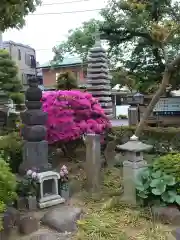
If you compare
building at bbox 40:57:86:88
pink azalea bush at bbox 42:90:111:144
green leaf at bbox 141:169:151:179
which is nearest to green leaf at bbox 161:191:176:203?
green leaf at bbox 141:169:151:179

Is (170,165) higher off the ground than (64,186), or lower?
higher

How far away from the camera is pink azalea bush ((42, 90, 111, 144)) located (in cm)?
673

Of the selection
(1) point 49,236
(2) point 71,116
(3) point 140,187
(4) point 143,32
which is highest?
(4) point 143,32

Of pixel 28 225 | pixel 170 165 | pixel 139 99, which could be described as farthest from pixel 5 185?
pixel 139 99

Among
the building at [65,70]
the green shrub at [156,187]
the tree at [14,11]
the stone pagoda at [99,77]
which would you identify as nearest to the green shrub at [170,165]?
the green shrub at [156,187]

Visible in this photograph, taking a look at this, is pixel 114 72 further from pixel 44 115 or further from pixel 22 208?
pixel 22 208

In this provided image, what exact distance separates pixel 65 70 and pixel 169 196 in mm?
24929

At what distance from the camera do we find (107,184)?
596 centimetres

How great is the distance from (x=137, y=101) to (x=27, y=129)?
1151cm

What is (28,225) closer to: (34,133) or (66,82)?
(34,133)

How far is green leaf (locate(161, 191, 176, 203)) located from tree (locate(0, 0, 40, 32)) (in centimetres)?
386

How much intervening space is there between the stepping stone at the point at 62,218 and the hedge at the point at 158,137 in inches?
163

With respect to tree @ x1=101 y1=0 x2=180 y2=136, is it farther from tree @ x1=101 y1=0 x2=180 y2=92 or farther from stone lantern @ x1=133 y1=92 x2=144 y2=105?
stone lantern @ x1=133 y1=92 x2=144 y2=105

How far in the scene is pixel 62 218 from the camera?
4426 millimetres
